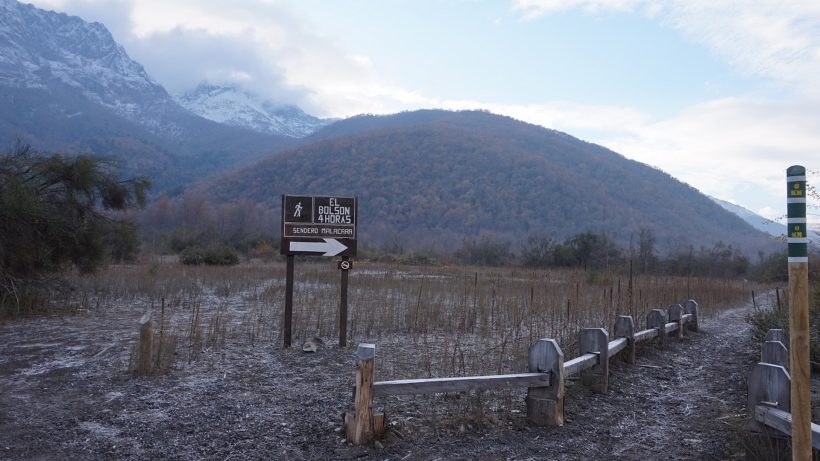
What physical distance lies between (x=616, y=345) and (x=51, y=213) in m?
10.9

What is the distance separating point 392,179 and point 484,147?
19.9 meters

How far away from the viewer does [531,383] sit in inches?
212

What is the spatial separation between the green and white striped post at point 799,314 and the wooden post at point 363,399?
9.70 feet

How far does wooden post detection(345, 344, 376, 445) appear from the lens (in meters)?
4.84

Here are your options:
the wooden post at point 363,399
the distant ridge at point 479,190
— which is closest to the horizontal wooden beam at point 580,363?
the wooden post at point 363,399

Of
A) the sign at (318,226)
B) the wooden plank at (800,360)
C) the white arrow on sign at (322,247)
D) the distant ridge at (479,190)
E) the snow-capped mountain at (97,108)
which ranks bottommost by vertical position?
the wooden plank at (800,360)

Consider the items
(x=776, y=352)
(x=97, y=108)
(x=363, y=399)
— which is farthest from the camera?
(x=97, y=108)

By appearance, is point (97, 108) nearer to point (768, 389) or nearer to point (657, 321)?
point (657, 321)

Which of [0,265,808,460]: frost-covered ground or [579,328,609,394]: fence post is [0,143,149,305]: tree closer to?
[0,265,808,460]: frost-covered ground

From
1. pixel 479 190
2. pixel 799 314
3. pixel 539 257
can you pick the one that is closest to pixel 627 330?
pixel 799 314

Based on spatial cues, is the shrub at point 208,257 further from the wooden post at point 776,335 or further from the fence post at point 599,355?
the wooden post at point 776,335

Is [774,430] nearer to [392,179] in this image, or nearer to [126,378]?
[126,378]

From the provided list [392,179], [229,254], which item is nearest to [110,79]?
[392,179]

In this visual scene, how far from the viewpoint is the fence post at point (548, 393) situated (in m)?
5.42
